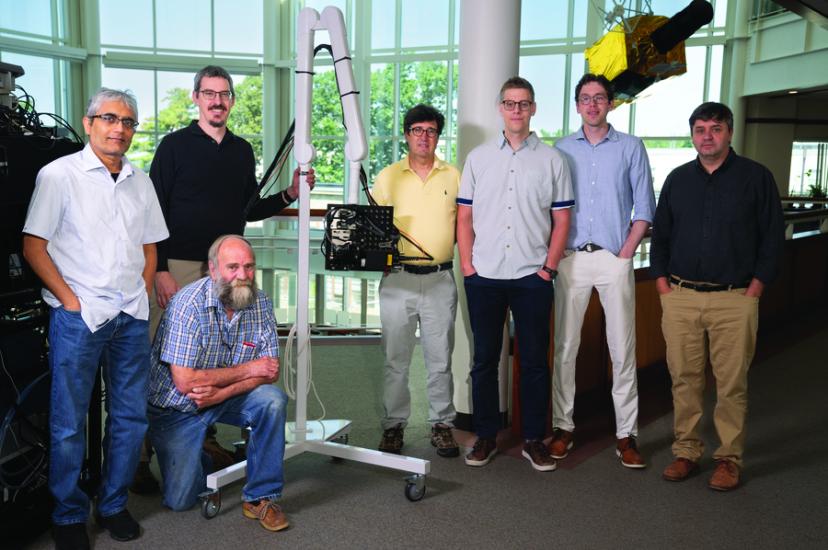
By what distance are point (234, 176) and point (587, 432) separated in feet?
7.24

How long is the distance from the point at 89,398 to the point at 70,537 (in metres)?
0.48

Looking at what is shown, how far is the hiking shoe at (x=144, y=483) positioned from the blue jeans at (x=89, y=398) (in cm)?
35

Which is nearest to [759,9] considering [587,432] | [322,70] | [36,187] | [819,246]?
[819,246]

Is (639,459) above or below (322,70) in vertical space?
below

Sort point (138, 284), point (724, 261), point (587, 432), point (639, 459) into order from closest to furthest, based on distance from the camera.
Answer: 1. point (138, 284)
2. point (724, 261)
3. point (639, 459)
4. point (587, 432)

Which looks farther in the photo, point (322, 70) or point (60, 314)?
point (322, 70)

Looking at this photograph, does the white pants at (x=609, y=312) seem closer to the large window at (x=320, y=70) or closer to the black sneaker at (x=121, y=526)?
the black sneaker at (x=121, y=526)

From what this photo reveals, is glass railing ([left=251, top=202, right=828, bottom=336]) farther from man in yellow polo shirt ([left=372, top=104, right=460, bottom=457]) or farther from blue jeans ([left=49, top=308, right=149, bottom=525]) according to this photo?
blue jeans ([left=49, top=308, right=149, bottom=525])

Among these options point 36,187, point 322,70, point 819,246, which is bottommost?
point 819,246

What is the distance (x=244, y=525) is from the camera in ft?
10.1

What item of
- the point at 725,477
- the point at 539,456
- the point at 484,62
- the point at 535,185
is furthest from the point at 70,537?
the point at 484,62

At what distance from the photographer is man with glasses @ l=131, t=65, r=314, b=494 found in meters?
3.30

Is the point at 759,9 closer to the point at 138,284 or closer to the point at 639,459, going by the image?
the point at 639,459

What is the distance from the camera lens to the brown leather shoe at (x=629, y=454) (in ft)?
12.3
